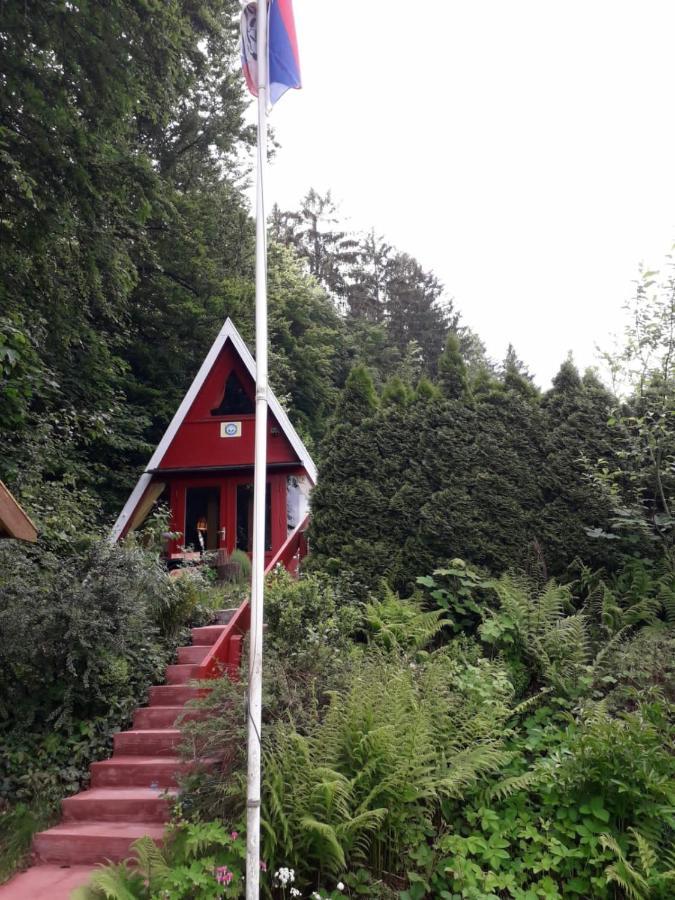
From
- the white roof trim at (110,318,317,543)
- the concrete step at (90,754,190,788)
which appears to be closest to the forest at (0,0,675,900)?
the concrete step at (90,754,190,788)

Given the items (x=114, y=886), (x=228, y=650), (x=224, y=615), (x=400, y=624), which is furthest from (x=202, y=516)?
(x=114, y=886)

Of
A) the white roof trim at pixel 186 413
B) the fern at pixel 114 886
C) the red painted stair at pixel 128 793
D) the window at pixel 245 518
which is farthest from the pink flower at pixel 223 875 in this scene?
the window at pixel 245 518

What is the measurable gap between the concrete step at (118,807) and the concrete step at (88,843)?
11 centimetres

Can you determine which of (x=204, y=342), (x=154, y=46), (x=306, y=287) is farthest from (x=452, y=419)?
(x=306, y=287)

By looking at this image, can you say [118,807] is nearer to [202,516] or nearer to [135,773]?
[135,773]

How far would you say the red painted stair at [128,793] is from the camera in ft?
15.2

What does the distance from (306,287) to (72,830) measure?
23268mm

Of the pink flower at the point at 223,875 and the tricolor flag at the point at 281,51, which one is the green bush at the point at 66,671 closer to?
the pink flower at the point at 223,875

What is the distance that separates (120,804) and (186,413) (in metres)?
8.05

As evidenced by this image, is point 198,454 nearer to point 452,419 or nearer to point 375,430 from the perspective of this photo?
point 375,430

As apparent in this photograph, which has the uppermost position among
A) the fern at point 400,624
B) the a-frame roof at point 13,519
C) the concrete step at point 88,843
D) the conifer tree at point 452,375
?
the conifer tree at point 452,375

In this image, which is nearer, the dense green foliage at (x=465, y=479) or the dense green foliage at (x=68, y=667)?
the dense green foliage at (x=68, y=667)

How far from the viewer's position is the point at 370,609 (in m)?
6.18

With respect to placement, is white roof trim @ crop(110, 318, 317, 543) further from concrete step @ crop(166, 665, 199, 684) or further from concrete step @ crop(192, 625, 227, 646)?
concrete step @ crop(166, 665, 199, 684)
